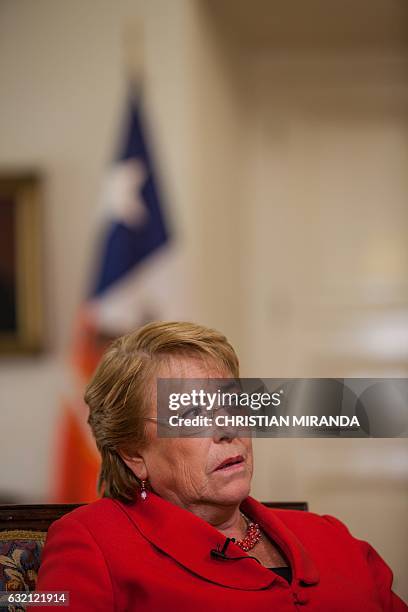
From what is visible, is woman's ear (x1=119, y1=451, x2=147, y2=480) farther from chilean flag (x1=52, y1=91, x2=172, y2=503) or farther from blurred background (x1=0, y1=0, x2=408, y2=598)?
chilean flag (x1=52, y1=91, x2=172, y2=503)

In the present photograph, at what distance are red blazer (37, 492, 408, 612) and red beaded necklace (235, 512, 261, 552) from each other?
21mm

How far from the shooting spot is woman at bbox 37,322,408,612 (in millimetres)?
1011

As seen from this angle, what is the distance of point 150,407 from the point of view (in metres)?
1.08

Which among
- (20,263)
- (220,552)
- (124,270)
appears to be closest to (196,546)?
(220,552)

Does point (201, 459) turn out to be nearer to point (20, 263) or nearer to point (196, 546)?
point (196, 546)

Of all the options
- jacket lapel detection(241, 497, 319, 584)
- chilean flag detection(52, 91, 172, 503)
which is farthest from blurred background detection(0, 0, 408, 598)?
jacket lapel detection(241, 497, 319, 584)

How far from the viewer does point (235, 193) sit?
3.88 metres

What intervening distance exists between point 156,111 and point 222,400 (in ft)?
7.92

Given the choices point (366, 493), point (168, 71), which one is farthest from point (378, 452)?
point (168, 71)

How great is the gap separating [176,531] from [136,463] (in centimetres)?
12

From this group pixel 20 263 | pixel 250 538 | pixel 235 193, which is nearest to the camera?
pixel 250 538

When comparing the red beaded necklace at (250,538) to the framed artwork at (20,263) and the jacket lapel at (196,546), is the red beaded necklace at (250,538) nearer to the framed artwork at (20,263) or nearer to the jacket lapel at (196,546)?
the jacket lapel at (196,546)

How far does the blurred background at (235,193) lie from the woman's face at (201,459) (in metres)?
1.75

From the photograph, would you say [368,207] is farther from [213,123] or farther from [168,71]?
[168,71]
